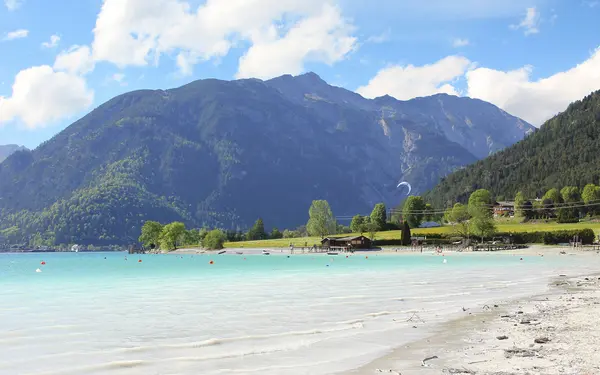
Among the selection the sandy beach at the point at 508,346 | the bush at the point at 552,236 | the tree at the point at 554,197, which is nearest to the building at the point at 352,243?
the bush at the point at 552,236

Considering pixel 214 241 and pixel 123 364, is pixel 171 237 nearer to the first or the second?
pixel 214 241

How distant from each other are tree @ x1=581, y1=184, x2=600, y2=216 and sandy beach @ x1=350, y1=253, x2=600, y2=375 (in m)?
168

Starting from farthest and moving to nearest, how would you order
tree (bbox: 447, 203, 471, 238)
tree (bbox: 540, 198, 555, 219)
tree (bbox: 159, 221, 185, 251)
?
1. tree (bbox: 159, 221, 185, 251)
2. tree (bbox: 540, 198, 555, 219)
3. tree (bbox: 447, 203, 471, 238)

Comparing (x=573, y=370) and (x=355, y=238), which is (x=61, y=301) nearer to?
(x=573, y=370)

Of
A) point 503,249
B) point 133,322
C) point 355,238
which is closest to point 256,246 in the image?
point 355,238

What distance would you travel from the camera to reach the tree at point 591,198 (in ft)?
551

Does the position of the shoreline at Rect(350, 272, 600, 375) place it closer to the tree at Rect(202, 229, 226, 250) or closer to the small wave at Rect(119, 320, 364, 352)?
the small wave at Rect(119, 320, 364, 352)

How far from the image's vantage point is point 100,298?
98.7 feet

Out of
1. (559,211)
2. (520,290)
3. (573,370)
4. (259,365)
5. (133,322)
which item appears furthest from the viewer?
(559,211)

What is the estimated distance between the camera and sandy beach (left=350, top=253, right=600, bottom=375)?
36.8 feet

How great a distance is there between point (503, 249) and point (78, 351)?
380 ft

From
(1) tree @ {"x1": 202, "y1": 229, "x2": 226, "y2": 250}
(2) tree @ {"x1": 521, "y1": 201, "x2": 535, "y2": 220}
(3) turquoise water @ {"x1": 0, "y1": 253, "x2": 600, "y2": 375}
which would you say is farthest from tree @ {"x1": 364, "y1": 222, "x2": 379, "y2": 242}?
(3) turquoise water @ {"x1": 0, "y1": 253, "x2": 600, "y2": 375}

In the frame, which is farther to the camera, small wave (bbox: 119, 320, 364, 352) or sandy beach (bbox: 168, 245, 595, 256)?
sandy beach (bbox: 168, 245, 595, 256)

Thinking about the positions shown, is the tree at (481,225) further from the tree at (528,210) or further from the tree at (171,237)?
the tree at (171,237)
